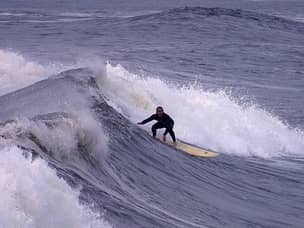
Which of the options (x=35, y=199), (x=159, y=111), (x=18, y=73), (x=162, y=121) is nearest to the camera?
(x=35, y=199)

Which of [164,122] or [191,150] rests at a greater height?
[164,122]

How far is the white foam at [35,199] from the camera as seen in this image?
797 centimetres

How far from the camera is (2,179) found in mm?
8266

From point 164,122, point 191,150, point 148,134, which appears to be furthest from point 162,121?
point 191,150

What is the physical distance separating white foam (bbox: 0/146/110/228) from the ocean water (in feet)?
0.06

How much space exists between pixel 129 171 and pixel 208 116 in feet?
34.5

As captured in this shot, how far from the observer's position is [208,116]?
25.5 meters

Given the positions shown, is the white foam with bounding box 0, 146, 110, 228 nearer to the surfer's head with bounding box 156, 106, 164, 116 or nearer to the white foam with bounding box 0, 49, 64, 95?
the surfer's head with bounding box 156, 106, 164, 116

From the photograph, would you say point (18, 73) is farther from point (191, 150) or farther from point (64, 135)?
point (64, 135)

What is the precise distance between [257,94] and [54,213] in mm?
23696

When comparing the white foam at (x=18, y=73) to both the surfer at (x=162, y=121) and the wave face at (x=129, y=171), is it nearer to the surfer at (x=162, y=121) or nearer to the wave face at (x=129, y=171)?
the wave face at (x=129, y=171)

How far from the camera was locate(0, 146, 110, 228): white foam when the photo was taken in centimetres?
797

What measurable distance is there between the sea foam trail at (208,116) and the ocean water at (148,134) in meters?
0.06

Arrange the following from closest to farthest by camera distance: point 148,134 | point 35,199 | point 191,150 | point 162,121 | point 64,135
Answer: point 35,199
point 64,135
point 162,121
point 148,134
point 191,150
